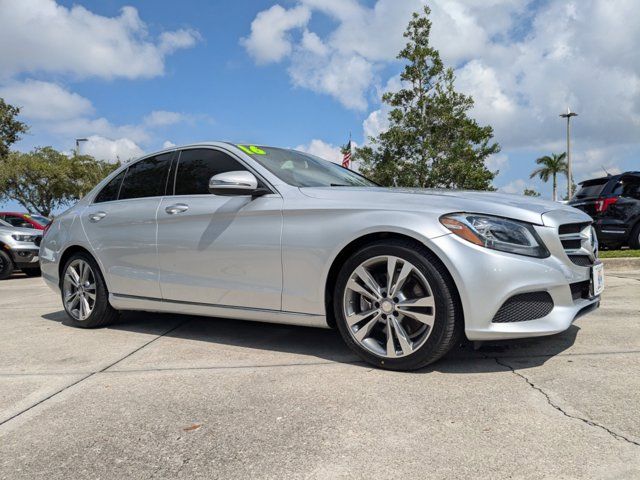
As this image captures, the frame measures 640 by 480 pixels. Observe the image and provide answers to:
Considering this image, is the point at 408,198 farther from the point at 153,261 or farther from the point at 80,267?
the point at 80,267

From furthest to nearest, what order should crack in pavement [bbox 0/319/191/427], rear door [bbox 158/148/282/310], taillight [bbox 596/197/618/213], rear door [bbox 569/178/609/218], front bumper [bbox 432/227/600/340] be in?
1. rear door [bbox 569/178/609/218]
2. taillight [bbox 596/197/618/213]
3. rear door [bbox 158/148/282/310]
4. front bumper [bbox 432/227/600/340]
5. crack in pavement [bbox 0/319/191/427]

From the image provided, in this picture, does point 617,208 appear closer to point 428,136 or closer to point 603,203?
point 603,203

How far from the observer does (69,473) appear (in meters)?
2.07

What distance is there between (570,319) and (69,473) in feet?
8.51

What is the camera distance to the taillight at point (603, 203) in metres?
9.91

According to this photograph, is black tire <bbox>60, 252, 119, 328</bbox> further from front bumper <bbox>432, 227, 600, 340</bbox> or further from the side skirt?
front bumper <bbox>432, 227, 600, 340</bbox>

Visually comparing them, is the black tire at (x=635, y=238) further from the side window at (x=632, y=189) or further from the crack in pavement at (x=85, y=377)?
the crack in pavement at (x=85, y=377)

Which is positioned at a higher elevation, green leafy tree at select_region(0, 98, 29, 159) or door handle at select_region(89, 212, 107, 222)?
green leafy tree at select_region(0, 98, 29, 159)

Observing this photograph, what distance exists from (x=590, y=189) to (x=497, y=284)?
29.3 feet

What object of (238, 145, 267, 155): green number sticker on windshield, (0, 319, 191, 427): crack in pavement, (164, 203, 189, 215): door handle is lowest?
(0, 319, 191, 427): crack in pavement

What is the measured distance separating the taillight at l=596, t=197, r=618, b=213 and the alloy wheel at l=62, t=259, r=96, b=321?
9108 millimetres

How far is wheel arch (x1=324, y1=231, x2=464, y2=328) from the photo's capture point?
2.94 metres

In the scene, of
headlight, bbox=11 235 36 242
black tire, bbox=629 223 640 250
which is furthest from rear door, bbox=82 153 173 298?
black tire, bbox=629 223 640 250

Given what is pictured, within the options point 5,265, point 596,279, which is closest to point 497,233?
point 596,279
